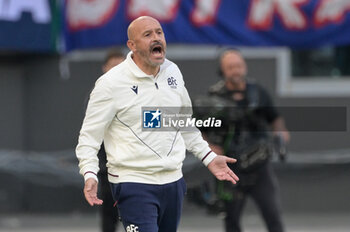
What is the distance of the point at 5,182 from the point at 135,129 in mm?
6586

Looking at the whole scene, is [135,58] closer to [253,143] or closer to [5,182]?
[253,143]

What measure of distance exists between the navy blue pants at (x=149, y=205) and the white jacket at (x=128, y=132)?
5 cm

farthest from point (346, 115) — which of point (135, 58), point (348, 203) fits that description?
point (135, 58)

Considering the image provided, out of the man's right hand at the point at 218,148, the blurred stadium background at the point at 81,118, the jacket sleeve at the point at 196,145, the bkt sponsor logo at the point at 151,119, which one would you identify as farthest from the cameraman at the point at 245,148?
the blurred stadium background at the point at 81,118

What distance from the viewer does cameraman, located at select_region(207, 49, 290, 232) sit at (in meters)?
8.27

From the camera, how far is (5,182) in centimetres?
1215

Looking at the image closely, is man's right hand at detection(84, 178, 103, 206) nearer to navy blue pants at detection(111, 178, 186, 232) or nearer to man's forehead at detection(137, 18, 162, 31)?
navy blue pants at detection(111, 178, 186, 232)

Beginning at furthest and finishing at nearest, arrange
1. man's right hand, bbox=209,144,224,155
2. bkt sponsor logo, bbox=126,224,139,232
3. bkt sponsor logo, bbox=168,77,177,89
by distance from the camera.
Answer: man's right hand, bbox=209,144,224,155, bkt sponsor logo, bbox=168,77,177,89, bkt sponsor logo, bbox=126,224,139,232

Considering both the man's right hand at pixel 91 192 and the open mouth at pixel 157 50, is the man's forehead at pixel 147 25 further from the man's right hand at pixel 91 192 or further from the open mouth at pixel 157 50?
the man's right hand at pixel 91 192

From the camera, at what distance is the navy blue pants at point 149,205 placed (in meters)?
5.86

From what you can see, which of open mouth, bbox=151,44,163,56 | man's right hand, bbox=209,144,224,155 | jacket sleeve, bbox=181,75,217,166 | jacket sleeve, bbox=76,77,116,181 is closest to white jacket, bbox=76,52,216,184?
jacket sleeve, bbox=76,77,116,181

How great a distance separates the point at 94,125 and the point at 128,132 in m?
0.22

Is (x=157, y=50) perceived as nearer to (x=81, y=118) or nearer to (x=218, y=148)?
(x=218, y=148)

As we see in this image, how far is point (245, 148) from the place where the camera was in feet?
27.2
